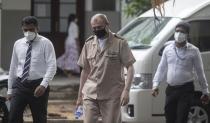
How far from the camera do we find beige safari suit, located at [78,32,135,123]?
8.38 meters

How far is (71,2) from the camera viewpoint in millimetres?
18609

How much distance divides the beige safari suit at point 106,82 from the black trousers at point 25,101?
799 millimetres

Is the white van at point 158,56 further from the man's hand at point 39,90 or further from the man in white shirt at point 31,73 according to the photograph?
the man's hand at point 39,90

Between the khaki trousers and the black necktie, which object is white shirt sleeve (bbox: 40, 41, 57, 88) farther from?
the khaki trousers

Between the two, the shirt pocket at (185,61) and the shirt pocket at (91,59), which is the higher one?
the shirt pocket at (91,59)

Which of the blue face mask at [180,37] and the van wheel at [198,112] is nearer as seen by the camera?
the blue face mask at [180,37]

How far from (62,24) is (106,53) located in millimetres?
10337

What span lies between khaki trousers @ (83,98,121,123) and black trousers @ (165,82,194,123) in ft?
3.89

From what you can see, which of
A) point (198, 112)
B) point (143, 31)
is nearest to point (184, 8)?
point (143, 31)

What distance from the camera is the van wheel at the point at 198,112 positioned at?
10641 millimetres

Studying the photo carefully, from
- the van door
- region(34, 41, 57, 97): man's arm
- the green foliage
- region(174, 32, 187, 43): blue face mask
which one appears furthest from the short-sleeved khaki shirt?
the green foliage

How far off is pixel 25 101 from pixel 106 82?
1193 millimetres

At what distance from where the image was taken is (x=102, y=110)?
844cm

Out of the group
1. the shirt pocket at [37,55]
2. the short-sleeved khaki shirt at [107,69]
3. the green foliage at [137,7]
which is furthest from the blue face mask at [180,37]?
the green foliage at [137,7]
